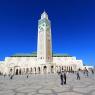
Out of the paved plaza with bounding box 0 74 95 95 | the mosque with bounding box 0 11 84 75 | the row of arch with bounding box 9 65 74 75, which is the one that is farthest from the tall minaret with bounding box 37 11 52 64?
the paved plaza with bounding box 0 74 95 95

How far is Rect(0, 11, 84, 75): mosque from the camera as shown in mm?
78588

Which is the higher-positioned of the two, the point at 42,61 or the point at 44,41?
the point at 44,41

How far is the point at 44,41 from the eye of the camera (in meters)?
79.4

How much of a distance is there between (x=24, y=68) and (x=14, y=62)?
8.52 metres

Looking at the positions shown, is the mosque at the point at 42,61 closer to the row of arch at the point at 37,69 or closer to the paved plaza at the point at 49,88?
the row of arch at the point at 37,69

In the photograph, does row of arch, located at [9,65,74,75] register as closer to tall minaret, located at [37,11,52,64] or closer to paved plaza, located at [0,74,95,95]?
tall minaret, located at [37,11,52,64]

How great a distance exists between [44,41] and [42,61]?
10767 mm

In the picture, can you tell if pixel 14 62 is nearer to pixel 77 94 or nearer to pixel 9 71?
pixel 9 71

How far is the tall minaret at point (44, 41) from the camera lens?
3095 inches

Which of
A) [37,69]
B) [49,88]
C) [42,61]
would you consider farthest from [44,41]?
[49,88]

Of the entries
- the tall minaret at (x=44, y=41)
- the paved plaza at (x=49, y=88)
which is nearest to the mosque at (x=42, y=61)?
the tall minaret at (x=44, y=41)

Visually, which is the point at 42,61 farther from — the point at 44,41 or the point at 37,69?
the point at 44,41

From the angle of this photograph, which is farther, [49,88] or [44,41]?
[44,41]

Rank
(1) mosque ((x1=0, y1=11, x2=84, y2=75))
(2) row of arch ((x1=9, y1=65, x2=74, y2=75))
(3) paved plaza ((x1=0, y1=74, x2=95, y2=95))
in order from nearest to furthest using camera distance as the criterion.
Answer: (3) paved plaza ((x1=0, y1=74, x2=95, y2=95)) < (2) row of arch ((x1=9, y1=65, x2=74, y2=75)) < (1) mosque ((x1=0, y1=11, x2=84, y2=75))
